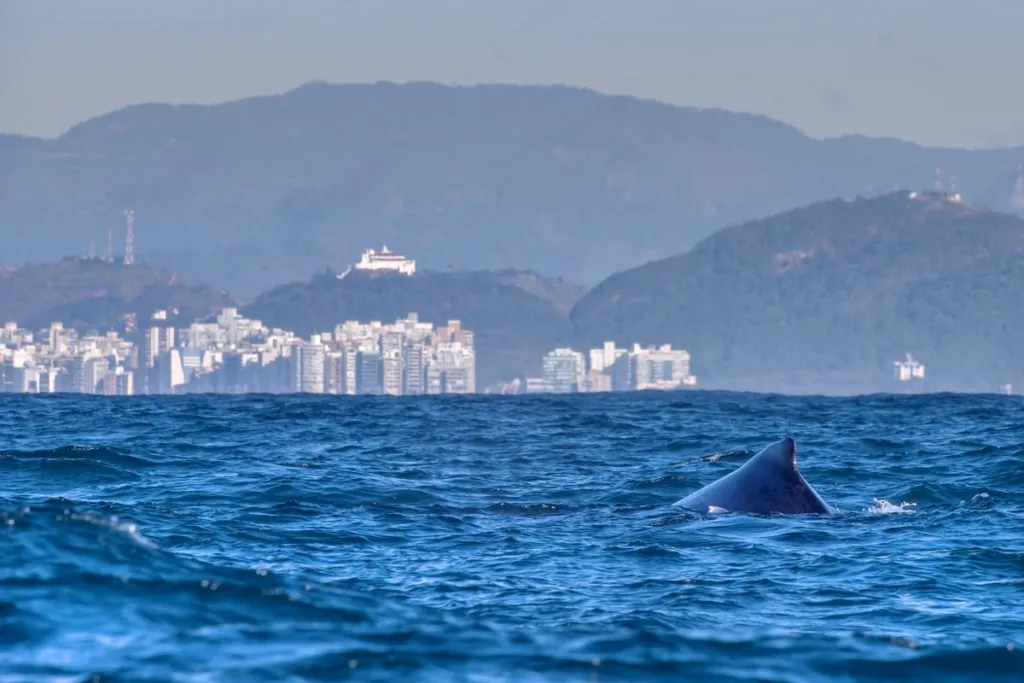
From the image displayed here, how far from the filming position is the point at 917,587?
14.6 m

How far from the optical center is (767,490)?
739 inches

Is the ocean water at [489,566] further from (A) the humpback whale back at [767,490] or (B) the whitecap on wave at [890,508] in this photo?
(A) the humpback whale back at [767,490]

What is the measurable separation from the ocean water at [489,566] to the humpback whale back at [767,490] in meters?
0.47

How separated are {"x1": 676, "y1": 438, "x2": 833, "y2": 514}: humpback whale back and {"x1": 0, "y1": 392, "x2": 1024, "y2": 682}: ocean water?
18.5 inches

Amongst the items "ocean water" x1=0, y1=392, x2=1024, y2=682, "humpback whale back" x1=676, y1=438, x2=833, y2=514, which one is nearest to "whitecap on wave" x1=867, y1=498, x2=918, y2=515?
"ocean water" x1=0, y1=392, x2=1024, y2=682

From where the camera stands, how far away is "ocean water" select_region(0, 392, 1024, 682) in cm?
1132

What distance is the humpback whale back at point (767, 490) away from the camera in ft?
61.0

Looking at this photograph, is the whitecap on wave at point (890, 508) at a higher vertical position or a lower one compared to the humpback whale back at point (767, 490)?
lower

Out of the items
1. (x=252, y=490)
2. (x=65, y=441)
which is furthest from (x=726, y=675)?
(x=65, y=441)

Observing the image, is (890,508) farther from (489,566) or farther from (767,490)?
(489,566)

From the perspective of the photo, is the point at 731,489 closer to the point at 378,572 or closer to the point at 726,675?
the point at 378,572

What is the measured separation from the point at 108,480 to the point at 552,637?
1178 cm

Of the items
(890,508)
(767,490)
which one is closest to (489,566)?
(767,490)

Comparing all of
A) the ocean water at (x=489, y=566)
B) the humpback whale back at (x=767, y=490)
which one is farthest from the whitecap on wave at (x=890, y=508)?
the humpback whale back at (x=767, y=490)
